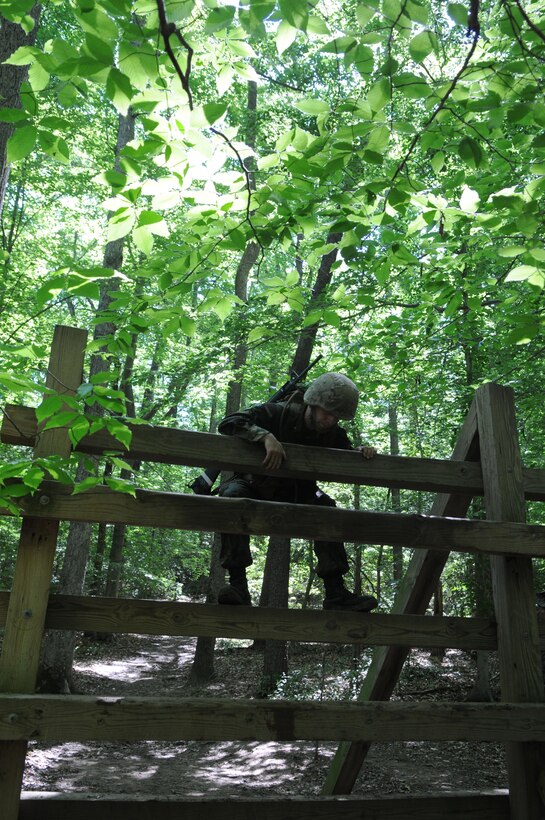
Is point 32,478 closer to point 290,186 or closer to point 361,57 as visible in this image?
point 290,186

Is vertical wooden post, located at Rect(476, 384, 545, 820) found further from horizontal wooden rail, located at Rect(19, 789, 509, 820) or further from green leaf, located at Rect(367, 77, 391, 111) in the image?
green leaf, located at Rect(367, 77, 391, 111)

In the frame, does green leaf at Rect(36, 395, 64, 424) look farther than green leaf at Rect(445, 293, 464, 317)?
No

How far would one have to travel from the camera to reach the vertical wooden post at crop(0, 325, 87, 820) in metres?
2.69

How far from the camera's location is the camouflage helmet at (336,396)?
12.5 feet

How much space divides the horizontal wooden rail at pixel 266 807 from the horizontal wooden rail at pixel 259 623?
0.71 meters

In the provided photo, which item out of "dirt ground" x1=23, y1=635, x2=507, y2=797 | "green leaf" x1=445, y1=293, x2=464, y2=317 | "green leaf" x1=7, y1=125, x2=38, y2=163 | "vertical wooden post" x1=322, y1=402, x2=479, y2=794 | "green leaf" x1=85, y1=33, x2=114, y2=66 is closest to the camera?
"green leaf" x1=85, y1=33, x2=114, y2=66

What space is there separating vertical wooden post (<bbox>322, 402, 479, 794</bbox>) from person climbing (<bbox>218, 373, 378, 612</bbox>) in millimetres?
514

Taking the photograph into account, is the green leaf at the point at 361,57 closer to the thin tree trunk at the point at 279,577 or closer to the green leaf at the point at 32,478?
the green leaf at the point at 32,478

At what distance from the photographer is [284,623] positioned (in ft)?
10.8

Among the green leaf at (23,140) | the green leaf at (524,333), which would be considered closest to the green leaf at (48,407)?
the green leaf at (23,140)

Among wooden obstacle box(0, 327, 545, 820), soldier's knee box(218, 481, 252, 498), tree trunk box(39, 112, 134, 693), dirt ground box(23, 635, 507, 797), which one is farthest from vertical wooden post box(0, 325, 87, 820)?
tree trunk box(39, 112, 134, 693)

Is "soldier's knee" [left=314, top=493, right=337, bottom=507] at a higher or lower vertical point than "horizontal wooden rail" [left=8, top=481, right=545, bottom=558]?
higher

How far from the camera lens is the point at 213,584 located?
13.4 meters

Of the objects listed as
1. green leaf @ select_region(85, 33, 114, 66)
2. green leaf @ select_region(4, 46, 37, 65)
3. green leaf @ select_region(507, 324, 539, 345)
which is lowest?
green leaf @ select_region(507, 324, 539, 345)
